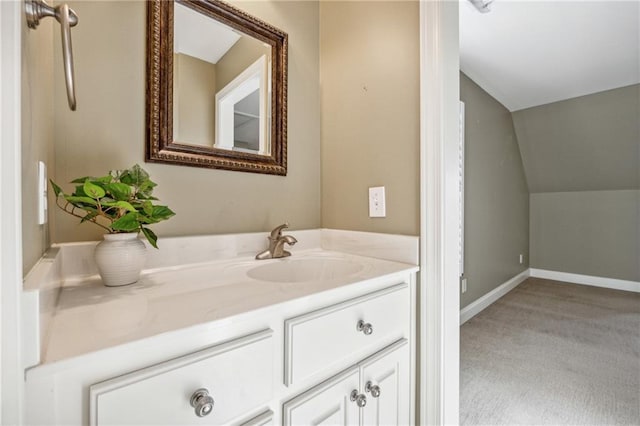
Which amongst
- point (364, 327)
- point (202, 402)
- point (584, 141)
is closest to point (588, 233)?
point (584, 141)

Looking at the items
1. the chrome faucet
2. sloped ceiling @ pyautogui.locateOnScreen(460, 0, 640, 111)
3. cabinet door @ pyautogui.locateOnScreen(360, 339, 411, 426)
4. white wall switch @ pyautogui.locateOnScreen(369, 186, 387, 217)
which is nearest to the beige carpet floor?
cabinet door @ pyautogui.locateOnScreen(360, 339, 411, 426)

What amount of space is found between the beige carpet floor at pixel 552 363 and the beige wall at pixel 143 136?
1.46 meters

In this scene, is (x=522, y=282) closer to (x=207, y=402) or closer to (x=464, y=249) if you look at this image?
(x=464, y=249)

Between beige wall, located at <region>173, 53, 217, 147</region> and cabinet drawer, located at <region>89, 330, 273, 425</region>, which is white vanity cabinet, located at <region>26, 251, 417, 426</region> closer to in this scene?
cabinet drawer, located at <region>89, 330, 273, 425</region>

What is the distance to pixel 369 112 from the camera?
4.22 ft

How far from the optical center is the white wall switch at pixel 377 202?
1.23 meters

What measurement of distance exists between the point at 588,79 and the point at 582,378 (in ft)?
8.99

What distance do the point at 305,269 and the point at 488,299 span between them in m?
2.75

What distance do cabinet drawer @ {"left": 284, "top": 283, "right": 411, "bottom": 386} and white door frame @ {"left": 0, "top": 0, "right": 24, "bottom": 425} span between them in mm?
452

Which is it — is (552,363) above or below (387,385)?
below

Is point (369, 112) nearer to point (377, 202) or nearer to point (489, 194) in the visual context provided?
point (377, 202)

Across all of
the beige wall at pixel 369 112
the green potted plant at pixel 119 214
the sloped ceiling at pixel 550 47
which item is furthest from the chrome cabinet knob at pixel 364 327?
the sloped ceiling at pixel 550 47

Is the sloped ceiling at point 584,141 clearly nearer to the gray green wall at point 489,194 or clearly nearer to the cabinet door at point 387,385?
the gray green wall at point 489,194

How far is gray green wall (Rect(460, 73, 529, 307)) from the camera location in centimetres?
273
